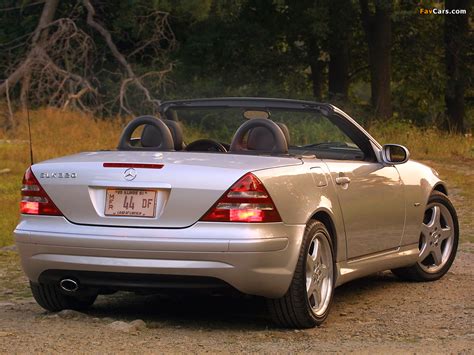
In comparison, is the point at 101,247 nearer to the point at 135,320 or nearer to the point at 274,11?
the point at 135,320

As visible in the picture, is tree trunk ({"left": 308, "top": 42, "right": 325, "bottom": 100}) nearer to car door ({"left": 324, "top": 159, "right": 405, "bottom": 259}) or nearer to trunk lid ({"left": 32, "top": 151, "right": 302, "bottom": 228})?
car door ({"left": 324, "top": 159, "right": 405, "bottom": 259})

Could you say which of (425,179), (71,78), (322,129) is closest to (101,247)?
(425,179)

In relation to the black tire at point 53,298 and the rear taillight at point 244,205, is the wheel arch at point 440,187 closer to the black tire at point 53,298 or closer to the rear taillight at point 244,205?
A: the rear taillight at point 244,205

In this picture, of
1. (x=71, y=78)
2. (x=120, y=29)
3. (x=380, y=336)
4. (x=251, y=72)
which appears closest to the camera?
(x=380, y=336)

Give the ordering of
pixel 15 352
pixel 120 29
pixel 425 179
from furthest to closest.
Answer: pixel 120 29 < pixel 425 179 < pixel 15 352

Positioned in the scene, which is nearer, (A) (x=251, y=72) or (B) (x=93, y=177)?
(B) (x=93, y=177)

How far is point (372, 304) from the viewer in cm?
819

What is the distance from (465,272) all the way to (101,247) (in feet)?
12.6

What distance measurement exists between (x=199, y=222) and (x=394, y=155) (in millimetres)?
2332

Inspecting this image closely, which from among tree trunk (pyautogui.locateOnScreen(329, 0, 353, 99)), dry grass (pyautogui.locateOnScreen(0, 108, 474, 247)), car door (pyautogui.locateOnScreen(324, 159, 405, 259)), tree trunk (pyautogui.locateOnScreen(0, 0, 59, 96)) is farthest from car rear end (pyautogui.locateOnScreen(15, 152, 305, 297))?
tree trunk (pyautogui.locateOnScreen(329, 0, 353, 99))

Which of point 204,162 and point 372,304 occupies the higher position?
point 204,162

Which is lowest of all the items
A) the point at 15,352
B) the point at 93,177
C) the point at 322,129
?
the point at 322,129

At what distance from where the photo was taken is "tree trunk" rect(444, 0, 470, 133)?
36.4 metres

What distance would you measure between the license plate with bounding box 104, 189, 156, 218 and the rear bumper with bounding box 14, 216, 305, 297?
3.8 inches
